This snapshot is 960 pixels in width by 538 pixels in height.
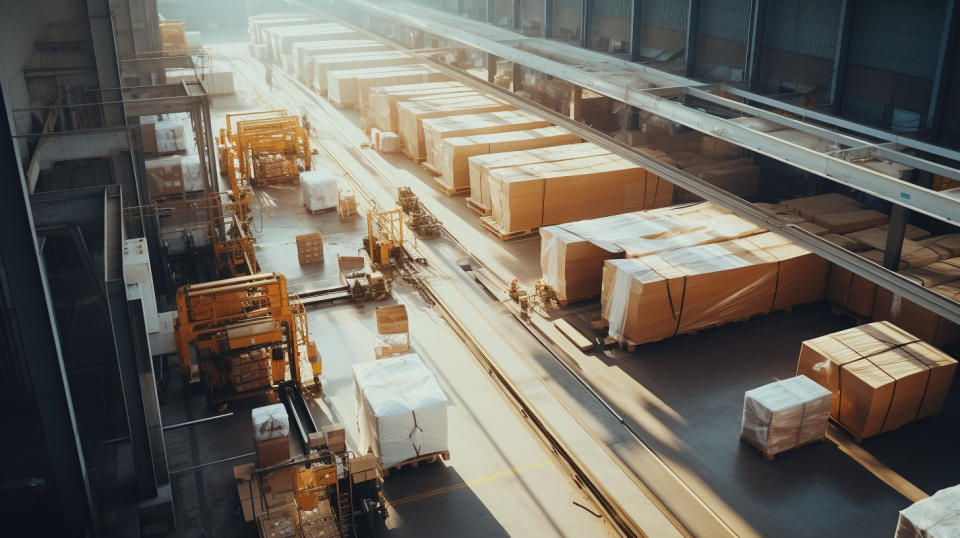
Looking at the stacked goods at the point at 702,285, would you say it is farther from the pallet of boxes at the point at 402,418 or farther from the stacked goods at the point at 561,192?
the stacked goods at the point at 561,192

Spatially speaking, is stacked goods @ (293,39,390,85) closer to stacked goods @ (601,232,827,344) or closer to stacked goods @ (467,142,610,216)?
stacked goods @ (467,142,610,216)

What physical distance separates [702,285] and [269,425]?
7.24 m

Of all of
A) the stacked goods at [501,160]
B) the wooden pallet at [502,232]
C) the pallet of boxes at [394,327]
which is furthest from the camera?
the stacked goods at [501,160]

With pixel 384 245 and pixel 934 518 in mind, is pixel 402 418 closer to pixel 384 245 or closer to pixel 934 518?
pixel 934 518

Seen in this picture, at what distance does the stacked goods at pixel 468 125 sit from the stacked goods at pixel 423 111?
343 millimetres

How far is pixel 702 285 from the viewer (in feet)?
43.2

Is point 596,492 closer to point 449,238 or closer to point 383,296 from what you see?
point 383,296

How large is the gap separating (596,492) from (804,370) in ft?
12.9

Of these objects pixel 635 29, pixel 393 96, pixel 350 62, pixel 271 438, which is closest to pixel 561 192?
pixel 635 29

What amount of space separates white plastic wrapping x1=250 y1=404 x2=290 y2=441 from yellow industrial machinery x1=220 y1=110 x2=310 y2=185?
42.4 ft

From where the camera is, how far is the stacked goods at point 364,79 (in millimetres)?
28670

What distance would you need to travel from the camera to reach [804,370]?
11727 millimetres

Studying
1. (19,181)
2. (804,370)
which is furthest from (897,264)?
(19,181)

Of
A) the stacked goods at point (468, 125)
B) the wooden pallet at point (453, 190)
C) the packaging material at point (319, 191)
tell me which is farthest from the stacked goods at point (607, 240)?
the packaging material at point (319, 191)
